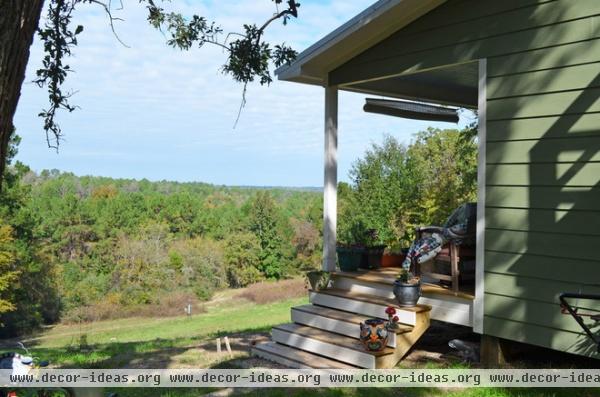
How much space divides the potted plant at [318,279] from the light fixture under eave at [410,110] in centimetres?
238

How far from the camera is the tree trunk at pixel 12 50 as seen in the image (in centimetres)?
198

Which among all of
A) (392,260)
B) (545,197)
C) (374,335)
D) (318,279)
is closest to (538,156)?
(545,197)

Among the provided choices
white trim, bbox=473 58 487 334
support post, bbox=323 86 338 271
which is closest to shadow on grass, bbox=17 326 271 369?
support post, bbox=323 86 338 271

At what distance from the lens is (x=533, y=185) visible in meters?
4.51

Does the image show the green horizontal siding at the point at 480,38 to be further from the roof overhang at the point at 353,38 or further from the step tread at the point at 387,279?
the step tread at the point at 387,279

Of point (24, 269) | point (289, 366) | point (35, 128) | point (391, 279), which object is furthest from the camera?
point (24, 269)

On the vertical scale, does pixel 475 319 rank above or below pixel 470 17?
below

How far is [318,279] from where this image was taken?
636 cm

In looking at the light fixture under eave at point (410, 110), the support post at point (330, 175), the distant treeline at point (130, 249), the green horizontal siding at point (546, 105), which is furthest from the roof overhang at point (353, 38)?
the distant treeline at point (130, 249)

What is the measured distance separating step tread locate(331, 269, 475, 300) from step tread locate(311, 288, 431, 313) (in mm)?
184

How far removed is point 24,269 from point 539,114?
80.1ft

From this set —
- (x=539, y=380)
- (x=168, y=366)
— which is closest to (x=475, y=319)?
(x=539, y=380)

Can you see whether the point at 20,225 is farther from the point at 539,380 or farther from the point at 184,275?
the point at 539,380

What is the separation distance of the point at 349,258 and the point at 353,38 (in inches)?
111
